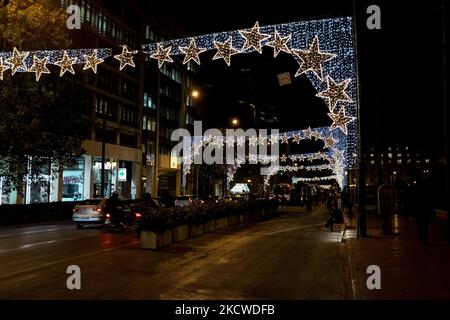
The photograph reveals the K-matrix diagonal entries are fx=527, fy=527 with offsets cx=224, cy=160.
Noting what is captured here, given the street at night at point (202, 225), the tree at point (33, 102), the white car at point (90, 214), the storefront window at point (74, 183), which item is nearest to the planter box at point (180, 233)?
the street at night at point (202, 225)

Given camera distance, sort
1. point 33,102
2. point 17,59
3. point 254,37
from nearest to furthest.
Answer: point 254,37
point 17,59
point 33,102

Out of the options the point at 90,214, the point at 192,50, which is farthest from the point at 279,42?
the point at 90,214

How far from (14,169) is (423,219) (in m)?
21.2

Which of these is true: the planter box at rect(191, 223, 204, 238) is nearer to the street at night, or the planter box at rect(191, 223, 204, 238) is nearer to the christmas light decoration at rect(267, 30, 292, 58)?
the street at night

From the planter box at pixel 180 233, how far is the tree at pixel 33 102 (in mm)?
11593

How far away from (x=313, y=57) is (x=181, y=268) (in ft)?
22.7

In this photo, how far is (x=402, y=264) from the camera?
42.0ft

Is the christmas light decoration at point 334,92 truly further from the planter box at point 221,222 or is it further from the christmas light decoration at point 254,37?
the planter box at point 221,222

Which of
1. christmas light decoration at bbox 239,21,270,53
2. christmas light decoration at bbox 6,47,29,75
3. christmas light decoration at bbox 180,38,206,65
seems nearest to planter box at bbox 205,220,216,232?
christmas light decoration at bbox 180,38,206,65

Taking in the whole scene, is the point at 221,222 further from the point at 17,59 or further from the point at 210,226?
the point at 17,59

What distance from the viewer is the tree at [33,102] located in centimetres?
2562
